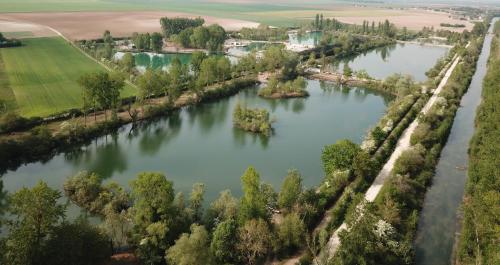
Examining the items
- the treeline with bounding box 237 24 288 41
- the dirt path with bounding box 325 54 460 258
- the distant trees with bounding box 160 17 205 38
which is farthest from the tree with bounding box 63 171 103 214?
the treeline with bounding box 237 24 288 41

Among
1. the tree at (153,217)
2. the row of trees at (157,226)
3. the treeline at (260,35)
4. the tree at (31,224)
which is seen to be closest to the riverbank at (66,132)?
the row of trees at (157,226)

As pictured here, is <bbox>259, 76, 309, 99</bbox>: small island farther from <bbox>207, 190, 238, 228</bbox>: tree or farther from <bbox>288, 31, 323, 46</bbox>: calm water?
<bbox>288, 31, 323, 46</bbox>: calm water

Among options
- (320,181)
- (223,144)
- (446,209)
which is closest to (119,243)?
(320,181)

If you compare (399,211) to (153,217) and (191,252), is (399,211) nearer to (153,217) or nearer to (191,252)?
(191,252)

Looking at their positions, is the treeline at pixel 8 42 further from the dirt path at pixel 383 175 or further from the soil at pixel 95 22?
the dirt path at pixel 383 175

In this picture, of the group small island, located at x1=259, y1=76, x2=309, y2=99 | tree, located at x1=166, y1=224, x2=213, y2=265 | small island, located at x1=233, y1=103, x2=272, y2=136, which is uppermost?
small island, located at x1=259, y1=76, x2=309, y2=99
